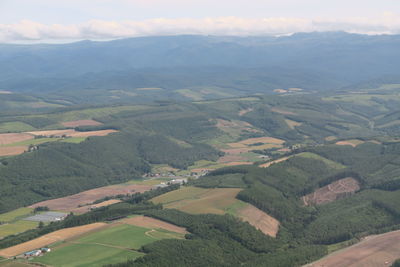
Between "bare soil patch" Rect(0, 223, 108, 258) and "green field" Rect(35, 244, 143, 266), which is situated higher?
"green field" Rect(35, 244, 143, 266)

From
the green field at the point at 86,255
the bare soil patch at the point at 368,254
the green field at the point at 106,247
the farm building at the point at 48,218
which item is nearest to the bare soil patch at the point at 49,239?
the green field at the point at 106,247

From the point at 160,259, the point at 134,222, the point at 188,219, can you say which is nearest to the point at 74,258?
the point at 160,259

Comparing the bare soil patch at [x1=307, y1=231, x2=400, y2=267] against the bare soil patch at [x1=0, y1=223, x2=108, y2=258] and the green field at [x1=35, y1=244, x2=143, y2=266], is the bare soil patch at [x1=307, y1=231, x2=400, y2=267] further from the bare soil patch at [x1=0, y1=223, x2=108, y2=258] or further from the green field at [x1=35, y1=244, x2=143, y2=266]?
the bare soil patch at [x1=0, y1=223, x2=108, y2=258]

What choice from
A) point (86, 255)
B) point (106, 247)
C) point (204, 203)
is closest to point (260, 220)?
point (204, 203)

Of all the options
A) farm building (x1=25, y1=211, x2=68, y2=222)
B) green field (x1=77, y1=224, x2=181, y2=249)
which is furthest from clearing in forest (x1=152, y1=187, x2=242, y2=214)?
farm building (x1=25, y1=211, x2=68, y2=222)

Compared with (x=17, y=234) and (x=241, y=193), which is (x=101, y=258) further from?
(x=241, y=193)

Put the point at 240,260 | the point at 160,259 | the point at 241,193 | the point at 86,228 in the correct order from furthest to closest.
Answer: the point at 241,193, the point at 86,228, the point at 240,260, the point at 160,259
